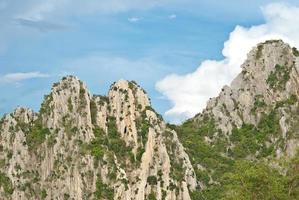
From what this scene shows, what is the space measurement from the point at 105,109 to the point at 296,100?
40.3 m

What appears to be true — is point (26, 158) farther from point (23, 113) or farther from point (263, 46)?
point (263, 46)

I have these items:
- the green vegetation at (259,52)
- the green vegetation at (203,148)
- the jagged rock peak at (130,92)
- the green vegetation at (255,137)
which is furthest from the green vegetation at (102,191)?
the green vegetation at (259,52)

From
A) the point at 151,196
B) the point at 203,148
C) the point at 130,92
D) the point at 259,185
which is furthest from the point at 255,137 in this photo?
the point at 259,185

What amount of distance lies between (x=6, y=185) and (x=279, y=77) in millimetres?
62839

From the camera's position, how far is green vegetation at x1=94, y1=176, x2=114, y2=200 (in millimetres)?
107244

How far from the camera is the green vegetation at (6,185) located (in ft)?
356

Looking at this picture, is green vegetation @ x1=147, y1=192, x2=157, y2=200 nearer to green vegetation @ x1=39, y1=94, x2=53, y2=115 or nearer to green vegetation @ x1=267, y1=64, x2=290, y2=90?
green vegetation @ x1=39, y1=94, x2=53, y2=115

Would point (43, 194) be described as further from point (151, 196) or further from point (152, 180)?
point (152, 180)

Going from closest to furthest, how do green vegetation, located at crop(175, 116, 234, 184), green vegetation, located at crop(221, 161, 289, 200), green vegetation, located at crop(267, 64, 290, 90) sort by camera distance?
green vegetation, located at crop(221, 161, 289, 200) → green vegetation, located at crop(175, 116, 234, 184) → green vegetation, located at crop(267, 64, 290, 90)

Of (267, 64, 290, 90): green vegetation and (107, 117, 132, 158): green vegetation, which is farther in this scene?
(267, 64, 290, 90): green vegetation

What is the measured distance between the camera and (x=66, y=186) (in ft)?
361

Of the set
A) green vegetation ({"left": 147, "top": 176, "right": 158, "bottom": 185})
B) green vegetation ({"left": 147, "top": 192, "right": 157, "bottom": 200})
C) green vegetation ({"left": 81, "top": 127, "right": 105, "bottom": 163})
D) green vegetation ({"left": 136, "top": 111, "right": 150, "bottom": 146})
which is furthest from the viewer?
green vegetation ({"left": 136, "top": 111, "right": 150, "bottom": 146})

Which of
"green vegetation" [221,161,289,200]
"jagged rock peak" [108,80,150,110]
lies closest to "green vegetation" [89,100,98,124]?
"jagged rock peak" [108,80,150,110]

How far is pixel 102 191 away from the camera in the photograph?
10812cm
